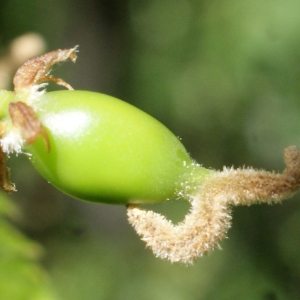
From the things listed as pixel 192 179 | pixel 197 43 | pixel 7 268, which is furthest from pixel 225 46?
pixel 192 179

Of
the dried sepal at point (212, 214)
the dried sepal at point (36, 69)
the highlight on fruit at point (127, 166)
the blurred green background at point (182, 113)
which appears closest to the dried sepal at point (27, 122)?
the highlight on fruit at point (127, 166)

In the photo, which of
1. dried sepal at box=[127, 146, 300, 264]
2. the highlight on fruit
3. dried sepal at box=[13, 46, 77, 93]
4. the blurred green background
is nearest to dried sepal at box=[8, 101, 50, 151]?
the highlight on fruit

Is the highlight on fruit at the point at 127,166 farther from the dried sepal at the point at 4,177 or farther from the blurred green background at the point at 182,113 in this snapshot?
the blurred green background at the point at 182,113

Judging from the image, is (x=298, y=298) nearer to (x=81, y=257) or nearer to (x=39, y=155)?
(x=81, y=257)

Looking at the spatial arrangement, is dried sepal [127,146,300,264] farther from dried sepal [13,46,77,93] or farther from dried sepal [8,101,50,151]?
dried sepal [13,46,77,93]

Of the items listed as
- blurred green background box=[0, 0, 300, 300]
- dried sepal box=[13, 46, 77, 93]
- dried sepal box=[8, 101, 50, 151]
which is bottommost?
blurred green background box=[0, 0, 300, 300]

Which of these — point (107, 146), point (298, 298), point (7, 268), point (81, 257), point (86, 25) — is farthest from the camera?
point (86, 25)
